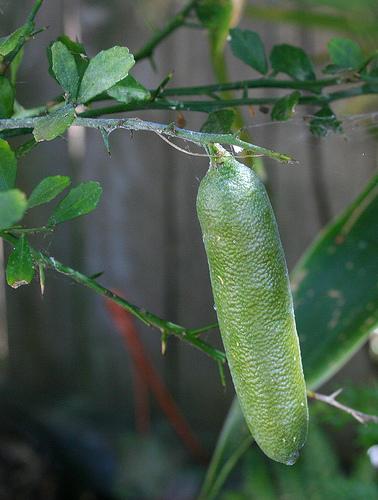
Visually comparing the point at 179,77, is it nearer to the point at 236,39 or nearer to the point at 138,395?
the point at 138,395

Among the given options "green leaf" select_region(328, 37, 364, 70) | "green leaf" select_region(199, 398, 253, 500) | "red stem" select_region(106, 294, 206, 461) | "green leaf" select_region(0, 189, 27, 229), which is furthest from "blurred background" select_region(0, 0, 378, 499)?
"green leaf" select_region(0, 189, 27, 229)

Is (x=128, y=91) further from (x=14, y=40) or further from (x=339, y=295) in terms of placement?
(x=339, y=295)

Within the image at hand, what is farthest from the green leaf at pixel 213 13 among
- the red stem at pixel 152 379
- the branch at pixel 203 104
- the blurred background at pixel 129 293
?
the red stem at pixel 152 379

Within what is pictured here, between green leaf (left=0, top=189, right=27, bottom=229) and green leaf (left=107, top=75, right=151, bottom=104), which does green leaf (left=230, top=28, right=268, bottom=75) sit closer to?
green leaf (left=107, top=75, right=151, bottom=104)

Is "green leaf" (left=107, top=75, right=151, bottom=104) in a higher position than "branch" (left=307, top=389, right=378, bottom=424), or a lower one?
higher

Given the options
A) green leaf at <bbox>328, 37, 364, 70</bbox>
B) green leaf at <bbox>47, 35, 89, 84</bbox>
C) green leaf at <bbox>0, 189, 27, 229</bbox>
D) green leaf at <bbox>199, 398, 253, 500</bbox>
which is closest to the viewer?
green leaf at <bbox>0, 189, 27, 229</bbox>

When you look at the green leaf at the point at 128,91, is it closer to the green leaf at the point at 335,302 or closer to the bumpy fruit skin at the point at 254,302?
the bumpy fruit skin at the point at 254,302
